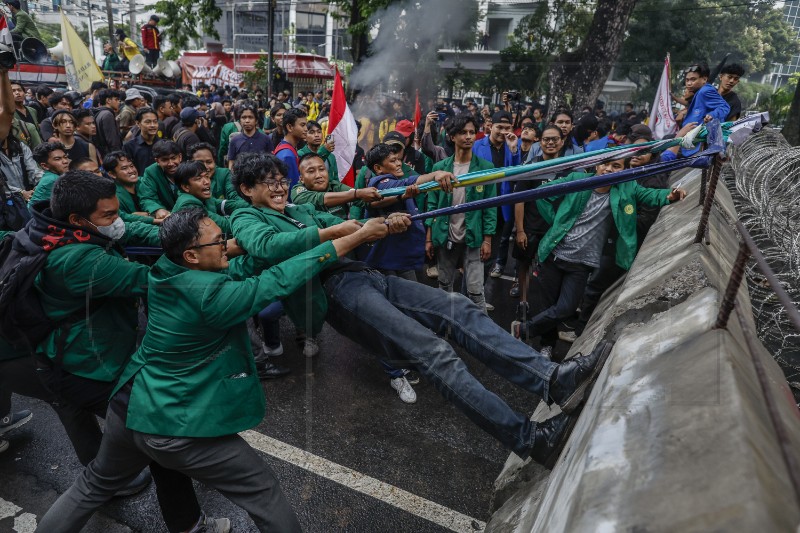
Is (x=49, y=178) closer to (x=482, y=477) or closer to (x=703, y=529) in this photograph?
(x=482, y=477)

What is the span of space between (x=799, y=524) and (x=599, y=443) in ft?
1.78

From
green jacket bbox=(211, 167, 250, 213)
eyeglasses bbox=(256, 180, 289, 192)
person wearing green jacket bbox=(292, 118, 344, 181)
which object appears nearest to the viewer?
eyeglasses bbox=(256, 180, 289, 192)

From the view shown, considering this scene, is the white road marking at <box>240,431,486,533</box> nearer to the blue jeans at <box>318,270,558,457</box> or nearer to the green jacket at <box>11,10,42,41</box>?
the blue jeans at <box>318,270,558,457</box>

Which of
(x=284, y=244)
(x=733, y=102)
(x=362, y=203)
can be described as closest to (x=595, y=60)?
(x=733, y=102)

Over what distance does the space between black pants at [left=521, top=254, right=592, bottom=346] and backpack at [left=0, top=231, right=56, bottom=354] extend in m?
3.19

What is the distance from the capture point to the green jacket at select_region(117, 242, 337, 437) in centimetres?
212

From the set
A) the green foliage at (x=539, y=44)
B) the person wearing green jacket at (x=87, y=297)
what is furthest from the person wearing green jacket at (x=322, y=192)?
the green foliage at (x=539, y=44)

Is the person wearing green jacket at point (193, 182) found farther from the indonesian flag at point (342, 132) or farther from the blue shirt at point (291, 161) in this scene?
the indonesian flag at point (342, 132)

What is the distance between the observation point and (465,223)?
176 inches

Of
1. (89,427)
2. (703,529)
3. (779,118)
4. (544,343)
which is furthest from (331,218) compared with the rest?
(779,118)

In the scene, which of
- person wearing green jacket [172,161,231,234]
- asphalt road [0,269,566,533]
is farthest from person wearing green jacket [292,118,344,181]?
asphalt road [0,269,566,533]

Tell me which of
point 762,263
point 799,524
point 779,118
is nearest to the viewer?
point 799,524

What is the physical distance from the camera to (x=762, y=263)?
1483mm

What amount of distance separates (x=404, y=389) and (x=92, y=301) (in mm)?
2158
